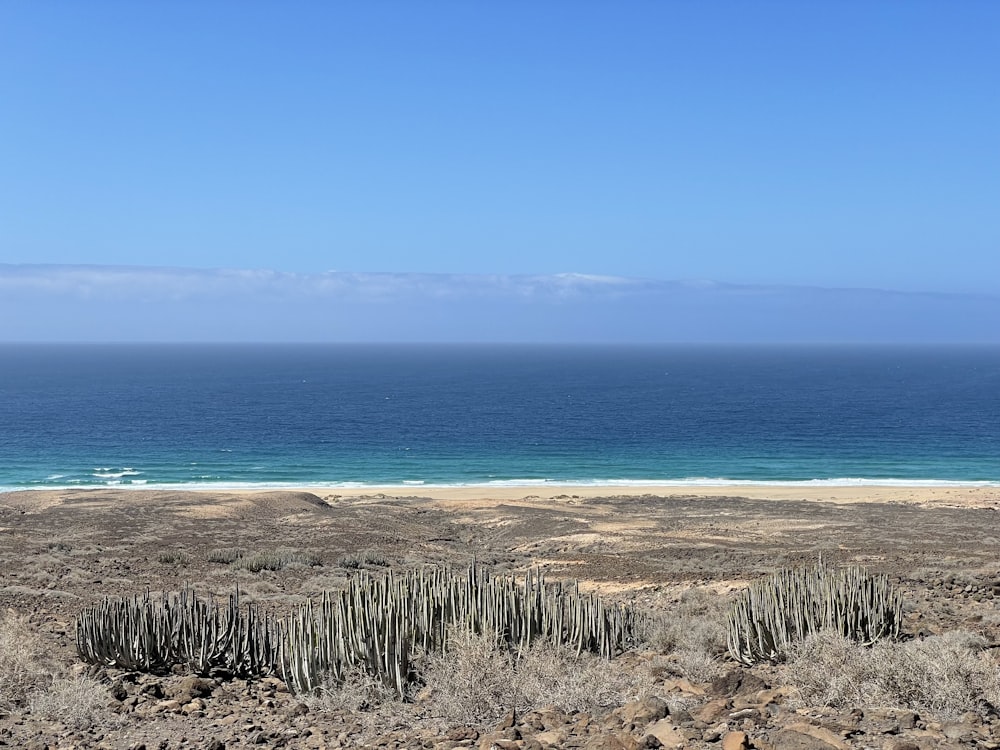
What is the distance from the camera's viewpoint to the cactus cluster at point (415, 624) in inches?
329

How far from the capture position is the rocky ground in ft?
21.7

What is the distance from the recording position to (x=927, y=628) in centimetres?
1034

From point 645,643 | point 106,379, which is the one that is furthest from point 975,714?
point 106,379

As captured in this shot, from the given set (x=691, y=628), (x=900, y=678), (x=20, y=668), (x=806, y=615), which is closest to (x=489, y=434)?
(x=691, y=628)

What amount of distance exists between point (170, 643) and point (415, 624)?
8.58 feet

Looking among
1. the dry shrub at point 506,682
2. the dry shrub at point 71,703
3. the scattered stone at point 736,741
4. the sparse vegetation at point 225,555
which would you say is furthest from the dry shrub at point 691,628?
the sparse vegetation at point 225,555

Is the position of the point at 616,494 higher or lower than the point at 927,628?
lower

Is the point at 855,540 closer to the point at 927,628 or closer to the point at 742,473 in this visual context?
the point at 927,628

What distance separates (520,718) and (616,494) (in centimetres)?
3253

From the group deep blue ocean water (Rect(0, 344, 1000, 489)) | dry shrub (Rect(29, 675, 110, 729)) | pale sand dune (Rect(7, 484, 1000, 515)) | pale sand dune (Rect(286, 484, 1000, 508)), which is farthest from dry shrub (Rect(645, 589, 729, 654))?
deep blue ocean water (Rect(0, 344, 1000, 489))

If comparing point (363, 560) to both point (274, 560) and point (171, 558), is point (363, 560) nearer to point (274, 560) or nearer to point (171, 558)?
point (274, 560)

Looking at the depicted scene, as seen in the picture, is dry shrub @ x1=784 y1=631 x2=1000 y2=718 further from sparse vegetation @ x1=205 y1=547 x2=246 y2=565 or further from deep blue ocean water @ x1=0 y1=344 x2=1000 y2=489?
deep blue ocean water @ x1=0 y1=344 x2=1000 y2=489

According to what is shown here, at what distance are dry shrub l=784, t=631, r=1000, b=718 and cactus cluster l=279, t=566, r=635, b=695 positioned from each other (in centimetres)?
247

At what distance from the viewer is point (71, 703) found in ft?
25.1
